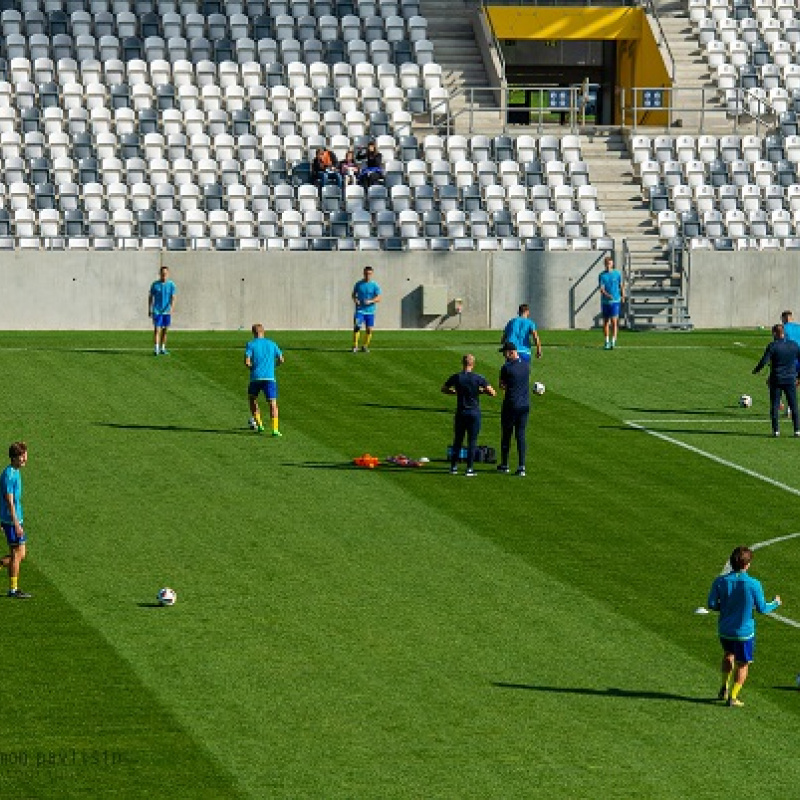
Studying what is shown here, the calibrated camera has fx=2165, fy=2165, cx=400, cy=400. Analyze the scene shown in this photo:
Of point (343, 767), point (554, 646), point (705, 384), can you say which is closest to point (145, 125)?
point (705, 384)

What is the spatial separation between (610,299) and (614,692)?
2466 centimetres

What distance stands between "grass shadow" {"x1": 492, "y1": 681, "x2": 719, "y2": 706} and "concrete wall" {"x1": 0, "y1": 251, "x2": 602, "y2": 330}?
27.6 metres

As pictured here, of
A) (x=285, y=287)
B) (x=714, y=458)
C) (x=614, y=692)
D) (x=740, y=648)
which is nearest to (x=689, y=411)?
(x=714, y=458)

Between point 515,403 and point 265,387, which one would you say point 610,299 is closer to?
point 265,387

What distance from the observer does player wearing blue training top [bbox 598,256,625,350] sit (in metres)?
44.8

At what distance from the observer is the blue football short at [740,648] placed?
1964 cm

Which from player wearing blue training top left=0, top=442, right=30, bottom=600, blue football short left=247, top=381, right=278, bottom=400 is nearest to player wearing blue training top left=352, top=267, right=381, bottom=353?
blue football short left=247, top=381, right=278, bottom=400

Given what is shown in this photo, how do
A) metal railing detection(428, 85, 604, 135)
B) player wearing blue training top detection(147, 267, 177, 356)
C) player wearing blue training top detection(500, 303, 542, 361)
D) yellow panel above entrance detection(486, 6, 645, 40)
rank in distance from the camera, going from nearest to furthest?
player wearing blue training top detection(500, 303, 542, 361) → player wearing blue training top detection(147, 267, 177, 356) → metal railing detection(428, 85, 604, 135) → yellow panel above entrance detection(486, 6, 645, 40)

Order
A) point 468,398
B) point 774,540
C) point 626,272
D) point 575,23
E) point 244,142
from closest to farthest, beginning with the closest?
point 774,540 < point 468,398 < point 626,272 < point 244,142 < point 575,23

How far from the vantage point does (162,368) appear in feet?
136

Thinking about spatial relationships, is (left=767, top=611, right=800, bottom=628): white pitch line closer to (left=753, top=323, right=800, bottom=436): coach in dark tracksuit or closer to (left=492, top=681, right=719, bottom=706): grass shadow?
(left=492, top=681, right=719, bottom=706): grass shadow

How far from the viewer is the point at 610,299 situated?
147ft

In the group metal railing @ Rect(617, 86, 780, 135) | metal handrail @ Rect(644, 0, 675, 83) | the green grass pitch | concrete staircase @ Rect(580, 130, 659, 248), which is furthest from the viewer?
metal handrail @ Rect(644, 0, 675, 83)

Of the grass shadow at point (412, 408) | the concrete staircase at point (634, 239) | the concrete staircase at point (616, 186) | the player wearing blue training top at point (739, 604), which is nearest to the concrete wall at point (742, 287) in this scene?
the concrete staircase at point (634, 239)
